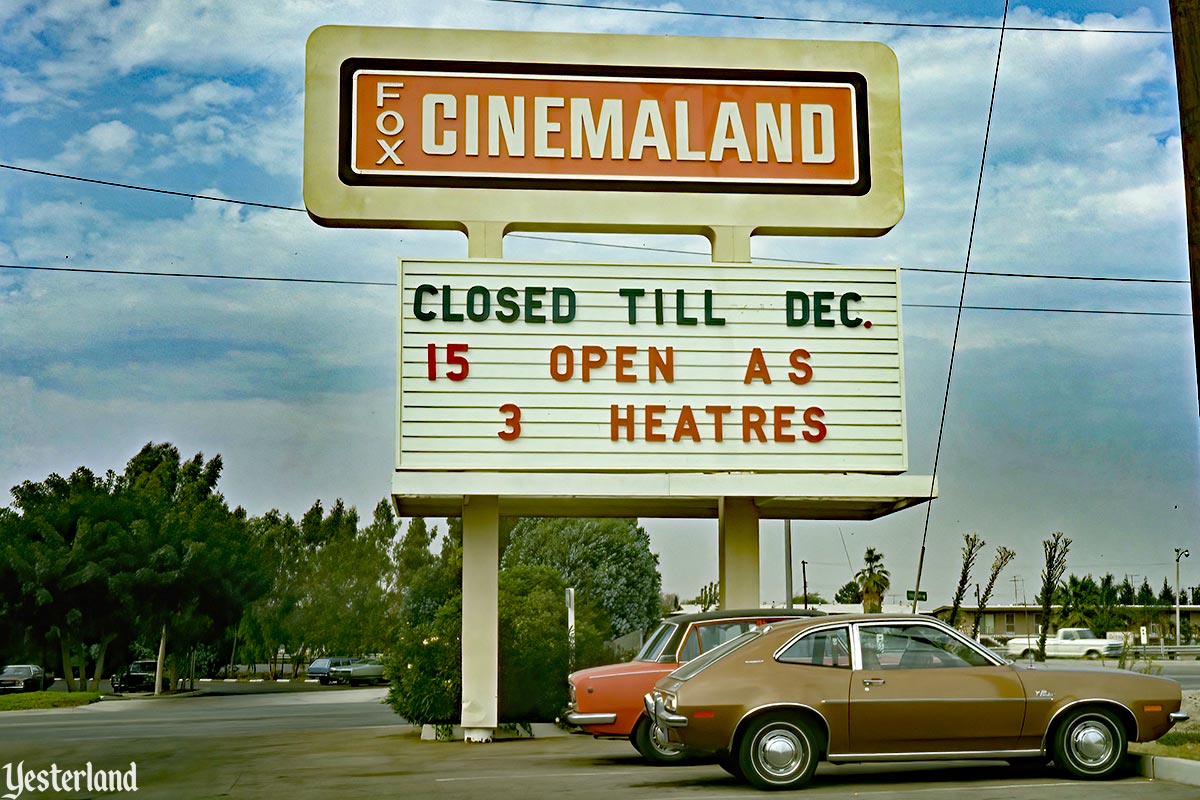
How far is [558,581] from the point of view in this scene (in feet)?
76.6

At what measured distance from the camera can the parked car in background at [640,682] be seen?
13.9 metres

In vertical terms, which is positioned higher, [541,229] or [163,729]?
[541,229]

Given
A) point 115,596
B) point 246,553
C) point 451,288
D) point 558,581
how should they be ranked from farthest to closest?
1. point 246,553
2. point 115,596
3. point 558,581
4. point 451,288

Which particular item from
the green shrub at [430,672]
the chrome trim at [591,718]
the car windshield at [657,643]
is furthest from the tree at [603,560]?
the chrome trim at [591,718]

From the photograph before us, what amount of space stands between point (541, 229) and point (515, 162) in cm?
100

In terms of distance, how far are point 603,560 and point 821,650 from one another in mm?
51917

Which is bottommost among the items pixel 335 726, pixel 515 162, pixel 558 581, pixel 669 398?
pixel 335 726

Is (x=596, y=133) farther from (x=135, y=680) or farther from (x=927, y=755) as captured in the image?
(x=135, y=680)

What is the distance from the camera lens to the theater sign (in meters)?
17.4

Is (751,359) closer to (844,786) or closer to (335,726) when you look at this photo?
(844,786)

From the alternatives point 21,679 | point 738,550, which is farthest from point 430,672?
point 21,679

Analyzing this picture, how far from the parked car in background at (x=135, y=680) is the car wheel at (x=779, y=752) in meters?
42.5

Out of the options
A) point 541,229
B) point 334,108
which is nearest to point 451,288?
point 541,229

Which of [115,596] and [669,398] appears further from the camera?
[115,596]
